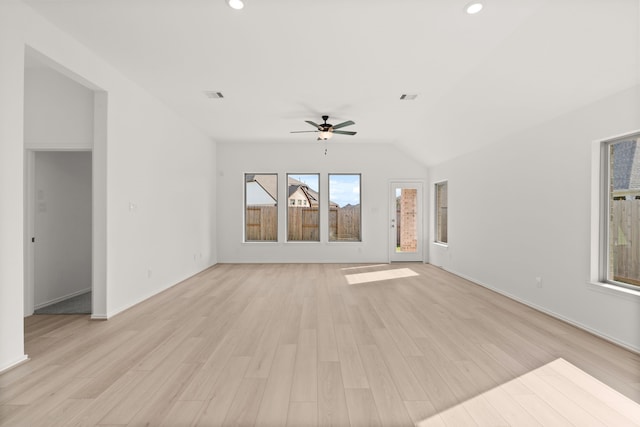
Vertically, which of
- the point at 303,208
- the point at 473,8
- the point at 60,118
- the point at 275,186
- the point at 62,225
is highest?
the point at 473,8

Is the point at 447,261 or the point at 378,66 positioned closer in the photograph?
the point at 378,66

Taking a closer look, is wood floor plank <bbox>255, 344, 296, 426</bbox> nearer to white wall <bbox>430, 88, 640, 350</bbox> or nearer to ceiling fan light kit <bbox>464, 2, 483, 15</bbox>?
white wall <bbox>430, 88, 640, 350</bbox>

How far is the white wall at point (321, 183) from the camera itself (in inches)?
294

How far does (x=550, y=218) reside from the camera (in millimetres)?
3682

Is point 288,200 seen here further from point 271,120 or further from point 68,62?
point 68,62

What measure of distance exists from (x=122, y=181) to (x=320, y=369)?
11.2 feet

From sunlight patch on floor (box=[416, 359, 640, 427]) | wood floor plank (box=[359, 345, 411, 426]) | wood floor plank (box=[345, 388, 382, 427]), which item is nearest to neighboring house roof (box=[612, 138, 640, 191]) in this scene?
sunlight patch on floor (box=[416, 359, 640, 427])

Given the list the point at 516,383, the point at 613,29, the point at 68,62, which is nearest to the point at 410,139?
the point at 613,29

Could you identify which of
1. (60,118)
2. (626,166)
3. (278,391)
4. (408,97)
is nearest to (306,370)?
(278,391)

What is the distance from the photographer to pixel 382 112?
5.28 m

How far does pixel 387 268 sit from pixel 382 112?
3511 mm

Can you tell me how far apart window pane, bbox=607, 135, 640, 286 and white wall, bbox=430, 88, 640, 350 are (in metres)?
0.20

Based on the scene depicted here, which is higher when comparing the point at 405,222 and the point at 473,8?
the point at 473,8

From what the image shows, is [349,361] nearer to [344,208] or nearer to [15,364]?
[15,364]
